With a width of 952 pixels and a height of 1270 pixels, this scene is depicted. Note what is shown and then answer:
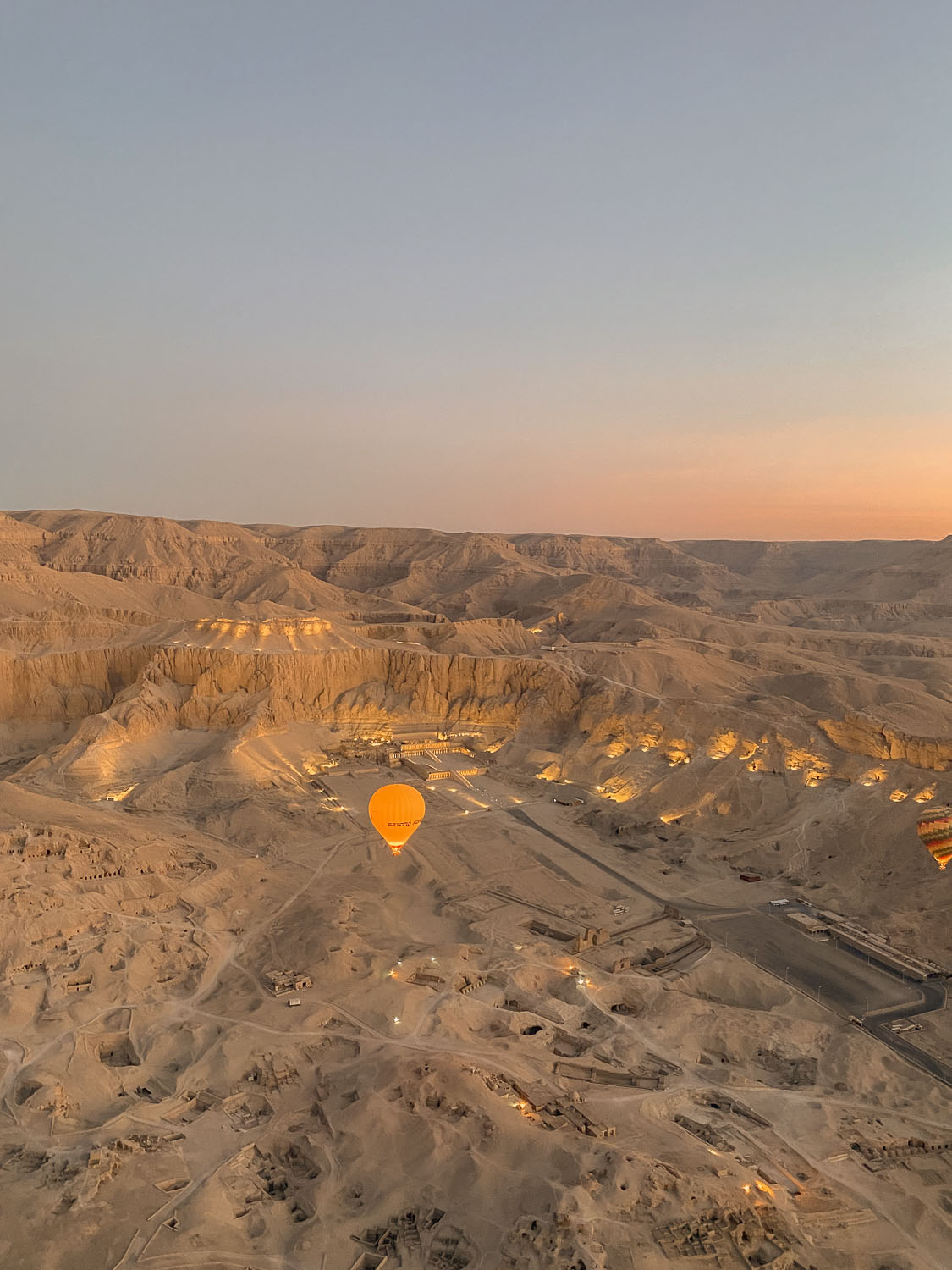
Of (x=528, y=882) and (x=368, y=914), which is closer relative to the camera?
(x=368, y=914)

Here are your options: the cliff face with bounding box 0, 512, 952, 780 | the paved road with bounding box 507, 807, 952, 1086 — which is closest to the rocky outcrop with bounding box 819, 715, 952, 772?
the cliff face with bounding box 0, 512, 952, 780

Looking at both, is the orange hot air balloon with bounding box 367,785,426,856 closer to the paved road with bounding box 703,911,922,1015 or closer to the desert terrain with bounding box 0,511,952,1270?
the desert terrain with bounding box 0,511,952,1270

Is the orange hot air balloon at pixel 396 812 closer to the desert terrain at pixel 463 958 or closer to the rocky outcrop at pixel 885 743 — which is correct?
the desert terrain at pixel 463 958

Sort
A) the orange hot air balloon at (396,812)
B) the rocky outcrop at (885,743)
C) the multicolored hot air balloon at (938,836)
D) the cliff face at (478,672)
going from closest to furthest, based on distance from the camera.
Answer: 1. the multicolored hot air balloon at (938,836)
2. the orange hot air balloon at (396,812)
3. the rocky outcrop at (885,743)
4. the cliff face at (478,672)

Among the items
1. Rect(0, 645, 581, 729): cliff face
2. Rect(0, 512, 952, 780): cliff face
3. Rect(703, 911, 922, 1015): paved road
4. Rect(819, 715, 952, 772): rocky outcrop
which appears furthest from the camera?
Rect(0, 645, 581, 729): cliff face

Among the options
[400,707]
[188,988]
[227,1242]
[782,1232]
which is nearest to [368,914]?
[188,988]

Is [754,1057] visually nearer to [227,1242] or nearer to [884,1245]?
[884,1245]

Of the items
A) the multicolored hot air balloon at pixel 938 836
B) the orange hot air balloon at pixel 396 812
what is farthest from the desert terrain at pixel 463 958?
the orange hot air balloon at pixel 396 812
